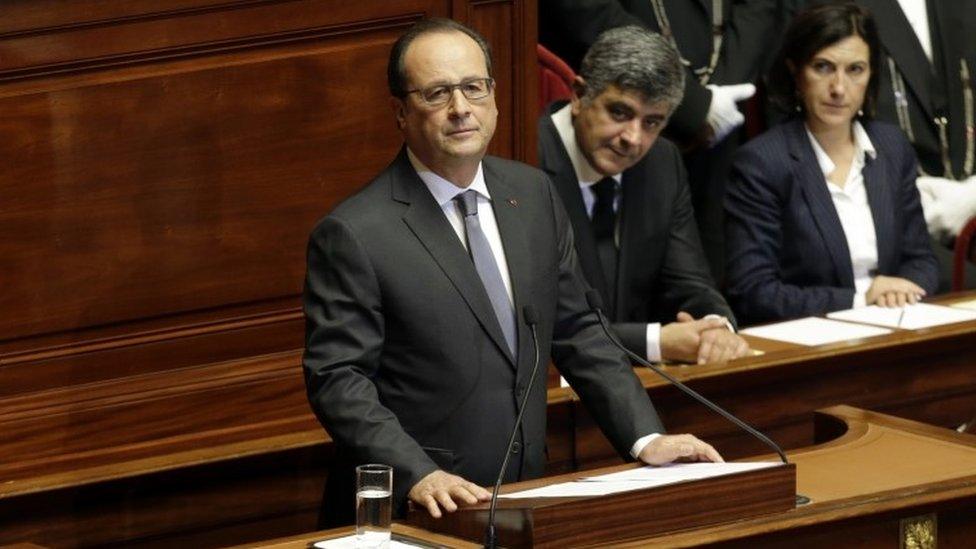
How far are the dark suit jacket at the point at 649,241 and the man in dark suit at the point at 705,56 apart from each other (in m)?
0.43

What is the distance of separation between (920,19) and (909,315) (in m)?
1.40

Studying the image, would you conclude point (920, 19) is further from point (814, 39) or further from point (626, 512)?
point (626, 512)

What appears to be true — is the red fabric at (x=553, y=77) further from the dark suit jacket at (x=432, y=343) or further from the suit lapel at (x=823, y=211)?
the dark suit jacket at (x=432, y=343)

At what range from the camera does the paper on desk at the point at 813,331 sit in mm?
4316

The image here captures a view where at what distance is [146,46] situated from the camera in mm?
3535

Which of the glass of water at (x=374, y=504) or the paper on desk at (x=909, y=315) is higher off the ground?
the paper on desk at (x=909, y=315)

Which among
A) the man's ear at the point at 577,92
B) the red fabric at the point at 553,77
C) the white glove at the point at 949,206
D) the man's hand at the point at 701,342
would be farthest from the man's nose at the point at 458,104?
the white glove at the point at 949,206

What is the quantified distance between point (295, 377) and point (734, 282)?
1446 mm

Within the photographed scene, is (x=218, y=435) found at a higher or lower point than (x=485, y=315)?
lower

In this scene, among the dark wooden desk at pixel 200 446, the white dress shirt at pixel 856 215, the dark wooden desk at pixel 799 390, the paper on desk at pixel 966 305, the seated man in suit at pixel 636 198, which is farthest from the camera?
the white dress shirt at pixel 856 215

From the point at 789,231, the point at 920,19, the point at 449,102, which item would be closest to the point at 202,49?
the point at 449,102

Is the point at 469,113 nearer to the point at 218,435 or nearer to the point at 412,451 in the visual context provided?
the point at 412,451

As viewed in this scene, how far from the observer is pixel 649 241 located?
4.57 m

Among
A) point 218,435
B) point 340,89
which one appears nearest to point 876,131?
point 340,89
